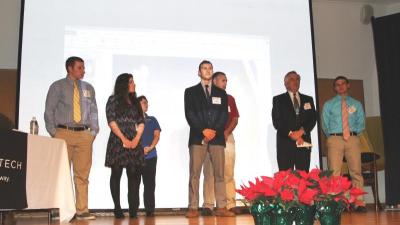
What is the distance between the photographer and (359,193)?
1.68m

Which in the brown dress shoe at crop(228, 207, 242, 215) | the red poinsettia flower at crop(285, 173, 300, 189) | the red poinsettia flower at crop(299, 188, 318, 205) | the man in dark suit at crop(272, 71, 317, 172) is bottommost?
the brown dress shoe at crop(228, 207, 242, 215)

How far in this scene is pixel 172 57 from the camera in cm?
564

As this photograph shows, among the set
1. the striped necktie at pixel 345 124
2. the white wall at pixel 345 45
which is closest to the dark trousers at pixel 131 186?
the striped necktie at pixel 345 124

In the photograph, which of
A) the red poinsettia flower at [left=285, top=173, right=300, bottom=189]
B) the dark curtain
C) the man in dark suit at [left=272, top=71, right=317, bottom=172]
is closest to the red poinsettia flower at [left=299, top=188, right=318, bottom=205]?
the red poinsettia flower at [left=285, top=173, right=300, bottom=189]

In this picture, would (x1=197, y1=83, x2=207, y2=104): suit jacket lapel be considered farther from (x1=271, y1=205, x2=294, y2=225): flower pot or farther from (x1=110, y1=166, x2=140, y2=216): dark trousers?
(x1=271, y1=205, x2=294, y2=225): flower pot

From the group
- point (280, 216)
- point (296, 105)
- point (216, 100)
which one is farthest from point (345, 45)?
point (280, 216)

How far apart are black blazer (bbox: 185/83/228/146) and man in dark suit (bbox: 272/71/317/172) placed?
711 millimetres

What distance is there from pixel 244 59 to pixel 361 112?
4.63ft

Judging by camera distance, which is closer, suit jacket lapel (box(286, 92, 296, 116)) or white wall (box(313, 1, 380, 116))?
suit jacket lapel (box(286, 92, 296, 116))

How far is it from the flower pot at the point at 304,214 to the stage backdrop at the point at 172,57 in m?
3.87

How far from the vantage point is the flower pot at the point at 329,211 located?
1.67 m

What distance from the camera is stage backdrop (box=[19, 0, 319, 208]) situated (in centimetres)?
534

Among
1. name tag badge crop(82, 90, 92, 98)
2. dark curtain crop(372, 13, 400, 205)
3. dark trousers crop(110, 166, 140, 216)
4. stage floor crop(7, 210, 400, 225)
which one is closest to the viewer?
stage floor crop(7, 210, 400, 225)

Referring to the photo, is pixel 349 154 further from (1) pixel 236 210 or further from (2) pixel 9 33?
(2) pixel 9 33
